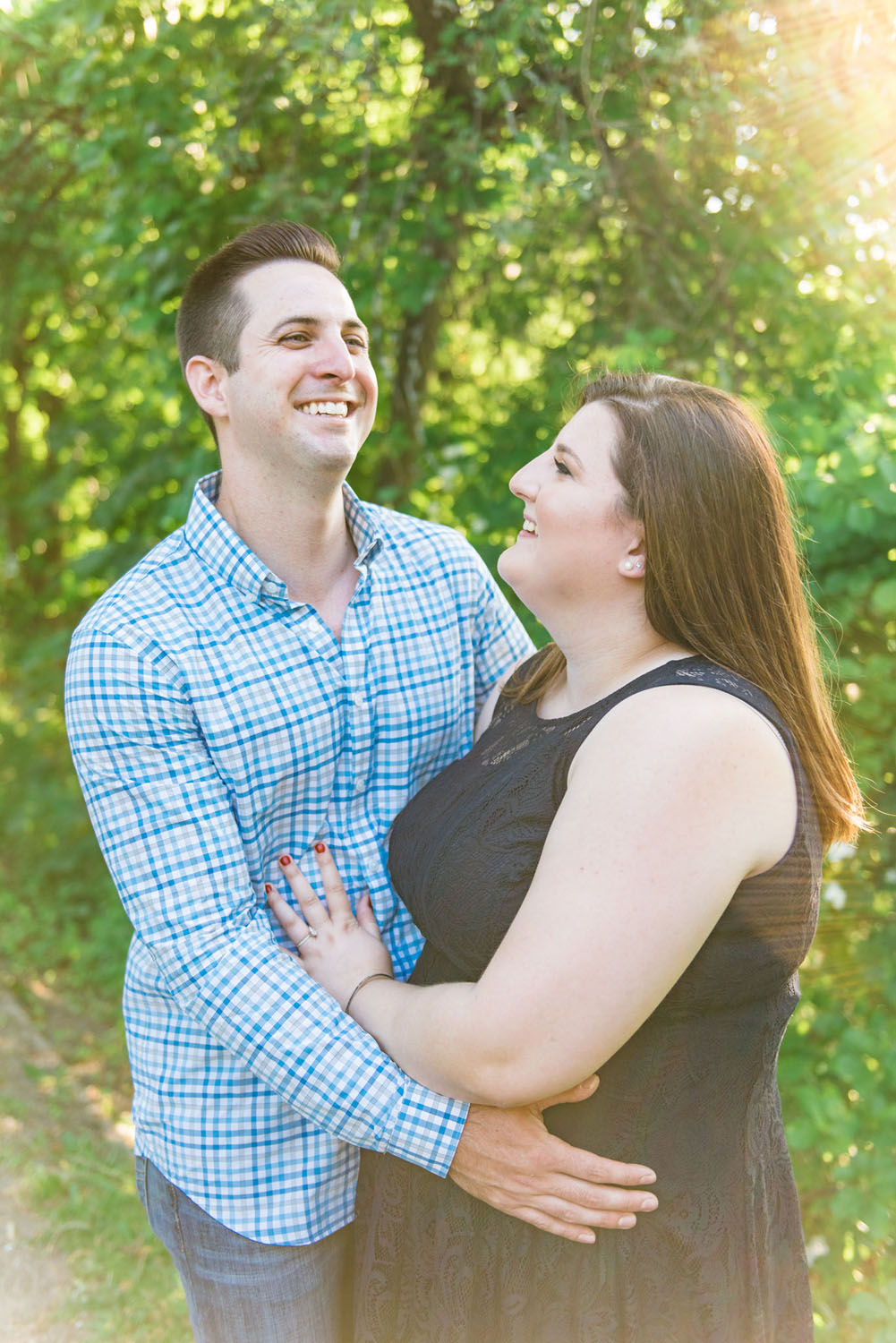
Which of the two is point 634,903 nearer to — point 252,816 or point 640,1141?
point 640,1141

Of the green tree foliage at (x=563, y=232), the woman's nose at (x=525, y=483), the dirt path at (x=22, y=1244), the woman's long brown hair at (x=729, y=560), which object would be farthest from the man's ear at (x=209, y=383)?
the dirt path at (x=22, y=1244)

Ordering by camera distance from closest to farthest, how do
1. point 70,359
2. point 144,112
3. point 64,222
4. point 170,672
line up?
point 170,672
point 144,112
point 64,222
point 70,359

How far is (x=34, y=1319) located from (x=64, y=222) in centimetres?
502

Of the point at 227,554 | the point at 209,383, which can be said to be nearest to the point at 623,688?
the point at 227,554

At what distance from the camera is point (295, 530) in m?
2.13

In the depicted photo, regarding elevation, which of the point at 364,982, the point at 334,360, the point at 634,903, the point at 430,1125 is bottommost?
the point at 430,1125

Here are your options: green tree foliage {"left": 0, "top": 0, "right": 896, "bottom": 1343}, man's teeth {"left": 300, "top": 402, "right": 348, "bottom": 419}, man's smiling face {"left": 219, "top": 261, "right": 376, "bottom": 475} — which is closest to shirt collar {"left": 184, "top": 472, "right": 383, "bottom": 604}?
man's smiling face {"left": 219, "top": 261, "right": 376, "bottom": 475}

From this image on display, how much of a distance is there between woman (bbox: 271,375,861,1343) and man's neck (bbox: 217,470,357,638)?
474 millimetres

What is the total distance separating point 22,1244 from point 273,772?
2.67 m

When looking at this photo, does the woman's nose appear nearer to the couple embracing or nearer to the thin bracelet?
the couple embracing

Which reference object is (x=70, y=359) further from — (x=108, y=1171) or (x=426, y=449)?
(x=108, y=1171)

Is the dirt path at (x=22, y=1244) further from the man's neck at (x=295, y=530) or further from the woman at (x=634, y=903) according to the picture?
the man's neck at (x=295, y=530)

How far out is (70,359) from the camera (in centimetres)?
663

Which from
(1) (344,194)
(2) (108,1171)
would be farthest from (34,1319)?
(1) (344,194)
